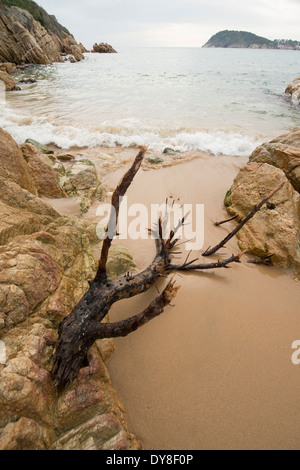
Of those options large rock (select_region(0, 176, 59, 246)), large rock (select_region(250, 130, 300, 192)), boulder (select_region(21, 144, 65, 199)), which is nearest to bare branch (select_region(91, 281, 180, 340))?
large rock (select_region(0, 176, 59, 246))

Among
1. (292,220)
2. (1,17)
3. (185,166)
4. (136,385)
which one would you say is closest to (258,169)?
(292,220)

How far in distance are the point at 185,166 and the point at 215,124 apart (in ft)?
18.5

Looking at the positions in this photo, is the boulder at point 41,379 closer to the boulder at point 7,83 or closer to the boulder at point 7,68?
the boulder at point 7,83

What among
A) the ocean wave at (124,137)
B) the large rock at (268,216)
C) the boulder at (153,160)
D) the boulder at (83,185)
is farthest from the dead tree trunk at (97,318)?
the ocean wave at (124,137)

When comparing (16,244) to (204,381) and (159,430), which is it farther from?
(204,381)

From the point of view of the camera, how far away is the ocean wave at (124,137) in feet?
28.3

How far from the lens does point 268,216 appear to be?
173 inches

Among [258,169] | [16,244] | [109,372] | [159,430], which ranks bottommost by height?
[159,430]

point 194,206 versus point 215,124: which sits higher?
point 215,124

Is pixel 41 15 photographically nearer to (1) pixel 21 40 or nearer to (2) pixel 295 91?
(1) pixel 21 40

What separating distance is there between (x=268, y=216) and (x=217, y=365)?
9.52 feet

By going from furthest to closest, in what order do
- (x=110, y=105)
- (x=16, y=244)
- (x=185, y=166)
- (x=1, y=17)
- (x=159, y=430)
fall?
1. (x=1, y=17)
2. (x=110, y=105)
3. (x=185, y=166)
4. (x=16, y=244)
5. (x=159, y=430)

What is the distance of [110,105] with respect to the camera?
13977mm

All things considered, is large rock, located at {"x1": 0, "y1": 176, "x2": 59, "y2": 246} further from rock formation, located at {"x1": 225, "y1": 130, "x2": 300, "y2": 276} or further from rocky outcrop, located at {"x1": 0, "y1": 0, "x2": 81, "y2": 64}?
rocky outcrop, located at {"x1": 0, "y1": 0, "x2": 81, "y2": 64}
